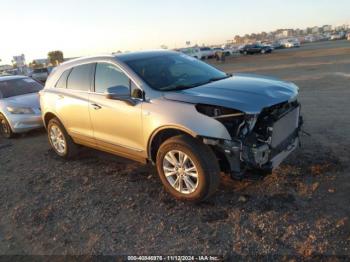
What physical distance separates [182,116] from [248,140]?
2.70 feet

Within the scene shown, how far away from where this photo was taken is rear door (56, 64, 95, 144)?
5.50 meters

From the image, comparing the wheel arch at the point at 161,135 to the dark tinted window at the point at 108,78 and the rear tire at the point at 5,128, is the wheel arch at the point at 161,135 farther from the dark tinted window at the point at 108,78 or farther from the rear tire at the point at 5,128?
the rear tire at the point at 5,128

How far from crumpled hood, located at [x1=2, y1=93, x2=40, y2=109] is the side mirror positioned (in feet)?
16.0

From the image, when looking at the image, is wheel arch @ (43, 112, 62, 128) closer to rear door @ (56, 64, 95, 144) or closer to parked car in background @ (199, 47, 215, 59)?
rear door @ (56, 64, 95, 144)

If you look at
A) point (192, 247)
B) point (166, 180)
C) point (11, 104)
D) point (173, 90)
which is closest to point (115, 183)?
point (166, 180)

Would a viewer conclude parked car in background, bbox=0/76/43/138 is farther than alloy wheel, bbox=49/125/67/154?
Yes

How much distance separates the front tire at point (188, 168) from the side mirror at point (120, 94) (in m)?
0.83

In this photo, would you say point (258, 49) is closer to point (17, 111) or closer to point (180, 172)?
point (17, 111)

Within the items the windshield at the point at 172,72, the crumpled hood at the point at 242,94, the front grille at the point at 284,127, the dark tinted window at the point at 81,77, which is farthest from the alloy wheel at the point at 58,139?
the front grille at the point at 284,127

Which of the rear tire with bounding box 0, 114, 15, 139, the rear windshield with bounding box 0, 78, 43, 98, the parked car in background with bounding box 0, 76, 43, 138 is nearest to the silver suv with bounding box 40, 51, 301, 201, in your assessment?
the parked car in background with bounding box 0, 76, 43, 138

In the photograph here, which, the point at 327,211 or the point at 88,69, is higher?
the point at 88,69

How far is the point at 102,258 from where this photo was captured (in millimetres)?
3422

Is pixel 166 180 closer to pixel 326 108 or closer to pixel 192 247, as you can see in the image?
pixel 192 247

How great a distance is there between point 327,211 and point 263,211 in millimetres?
689
